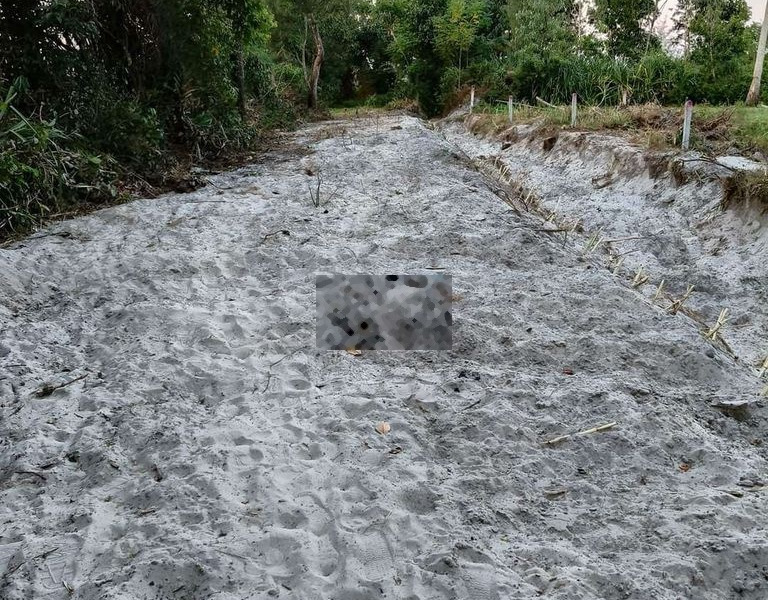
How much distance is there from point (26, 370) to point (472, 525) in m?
2.09

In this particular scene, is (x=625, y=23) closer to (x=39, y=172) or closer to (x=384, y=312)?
(x=39, y=172)

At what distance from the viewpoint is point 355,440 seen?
2.30 m

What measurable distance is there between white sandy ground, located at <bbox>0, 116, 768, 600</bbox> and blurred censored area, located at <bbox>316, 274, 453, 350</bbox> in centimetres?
9

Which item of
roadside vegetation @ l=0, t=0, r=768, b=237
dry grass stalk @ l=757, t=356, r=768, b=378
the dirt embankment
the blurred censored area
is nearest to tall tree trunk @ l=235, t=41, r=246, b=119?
roadside vegetation @ l=0, t=0, r=768, b=237

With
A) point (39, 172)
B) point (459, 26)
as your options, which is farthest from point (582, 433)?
point (459, 26)

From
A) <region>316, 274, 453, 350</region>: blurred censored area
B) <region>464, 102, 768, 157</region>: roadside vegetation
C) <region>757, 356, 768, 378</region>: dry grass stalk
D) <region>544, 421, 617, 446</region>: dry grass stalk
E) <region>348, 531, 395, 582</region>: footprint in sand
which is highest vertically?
<region>464, 102, 768, 157</region>: roadside vegetation

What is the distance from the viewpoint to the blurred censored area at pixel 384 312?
3.03m

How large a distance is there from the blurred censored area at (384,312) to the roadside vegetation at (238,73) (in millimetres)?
2490

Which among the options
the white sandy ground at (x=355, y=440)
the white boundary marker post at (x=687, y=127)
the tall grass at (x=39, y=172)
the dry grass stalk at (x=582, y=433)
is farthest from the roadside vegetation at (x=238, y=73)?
the dry grass stalk at (x=582, y=433)

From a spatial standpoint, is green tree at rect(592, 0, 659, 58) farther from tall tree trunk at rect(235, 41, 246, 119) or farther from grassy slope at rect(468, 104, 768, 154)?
tall tree trunk at rect(235, 41, 246, 119)

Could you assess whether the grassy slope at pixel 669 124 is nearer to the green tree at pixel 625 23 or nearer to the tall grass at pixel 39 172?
the tall grass at pixel 39 172

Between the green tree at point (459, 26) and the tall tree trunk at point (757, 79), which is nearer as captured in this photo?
the tall tree trunk at point (757, 79)

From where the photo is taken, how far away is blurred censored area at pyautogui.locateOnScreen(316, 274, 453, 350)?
3.03 meters

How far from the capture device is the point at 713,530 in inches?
72.0
